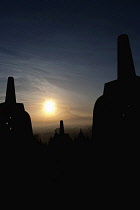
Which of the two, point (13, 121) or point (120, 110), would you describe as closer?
point (120, 110)

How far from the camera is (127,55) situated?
6.92 m

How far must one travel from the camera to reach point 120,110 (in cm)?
618

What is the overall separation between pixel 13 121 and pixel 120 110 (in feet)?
21.8

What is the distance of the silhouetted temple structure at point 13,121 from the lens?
10.7m

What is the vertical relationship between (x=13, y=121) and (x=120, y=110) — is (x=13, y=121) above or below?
above

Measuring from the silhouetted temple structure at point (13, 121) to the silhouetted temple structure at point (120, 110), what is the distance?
18.1 feet

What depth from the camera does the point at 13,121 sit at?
427 inches

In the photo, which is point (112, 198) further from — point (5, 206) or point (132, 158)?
point (5, 206)

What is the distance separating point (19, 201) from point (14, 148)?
2.69 metres

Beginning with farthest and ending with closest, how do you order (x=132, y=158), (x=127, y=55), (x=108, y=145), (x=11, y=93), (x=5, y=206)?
(x=11, y=93) < (x=5, y=206) < (x=127, y=55) < (x=108, y=145) < (x=132, y=158)

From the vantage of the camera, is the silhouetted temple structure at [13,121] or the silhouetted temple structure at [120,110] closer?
the silhouetted temple structure at [120,110]

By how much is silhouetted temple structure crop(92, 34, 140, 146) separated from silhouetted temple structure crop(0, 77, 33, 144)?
552cm

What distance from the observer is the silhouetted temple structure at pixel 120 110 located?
5.93 m

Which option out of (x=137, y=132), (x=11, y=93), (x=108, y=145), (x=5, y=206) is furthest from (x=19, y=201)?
(x=137, y=132)
